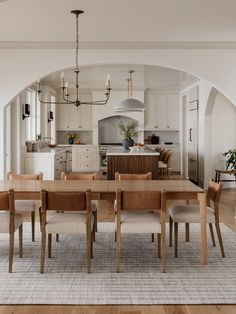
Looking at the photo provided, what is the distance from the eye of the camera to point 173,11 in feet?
16.0

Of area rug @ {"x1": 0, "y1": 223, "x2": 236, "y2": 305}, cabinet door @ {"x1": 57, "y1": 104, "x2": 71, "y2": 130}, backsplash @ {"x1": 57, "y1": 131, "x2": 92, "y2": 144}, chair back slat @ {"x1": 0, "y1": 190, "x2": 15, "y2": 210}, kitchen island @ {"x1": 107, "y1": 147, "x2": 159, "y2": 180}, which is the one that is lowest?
area rug @ {"x1": 0, "y1": 223, "x2": 236, "y2": 305}

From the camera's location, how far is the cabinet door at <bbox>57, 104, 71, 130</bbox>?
44.4 feet

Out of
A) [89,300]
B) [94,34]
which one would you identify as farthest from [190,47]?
[89,300]

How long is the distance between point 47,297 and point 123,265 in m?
0.98

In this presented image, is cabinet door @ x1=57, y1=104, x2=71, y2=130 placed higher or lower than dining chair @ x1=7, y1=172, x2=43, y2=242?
higher

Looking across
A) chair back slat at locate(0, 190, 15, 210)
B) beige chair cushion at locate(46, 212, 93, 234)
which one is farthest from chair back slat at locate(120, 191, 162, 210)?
chair back slat at locate(0, 190, 15, 210)

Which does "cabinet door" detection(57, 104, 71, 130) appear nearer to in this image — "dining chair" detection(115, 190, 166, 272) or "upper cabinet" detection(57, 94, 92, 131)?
"upper cabinet" detection(57, 94, 92, 131)

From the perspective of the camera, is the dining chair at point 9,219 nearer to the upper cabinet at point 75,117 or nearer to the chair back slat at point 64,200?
the chair back slat at point 64,200

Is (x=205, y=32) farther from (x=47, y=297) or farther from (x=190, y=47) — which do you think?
(x=47, y=297)

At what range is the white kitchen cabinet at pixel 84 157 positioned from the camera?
1323cm

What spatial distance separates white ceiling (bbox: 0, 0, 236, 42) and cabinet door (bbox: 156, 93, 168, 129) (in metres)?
7.27

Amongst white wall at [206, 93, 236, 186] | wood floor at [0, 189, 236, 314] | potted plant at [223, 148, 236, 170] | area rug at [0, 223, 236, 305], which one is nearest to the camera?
wood floor at [0, 189, 236, 314]

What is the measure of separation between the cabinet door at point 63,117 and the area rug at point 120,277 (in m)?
8.75

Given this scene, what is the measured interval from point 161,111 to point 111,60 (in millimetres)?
7177
